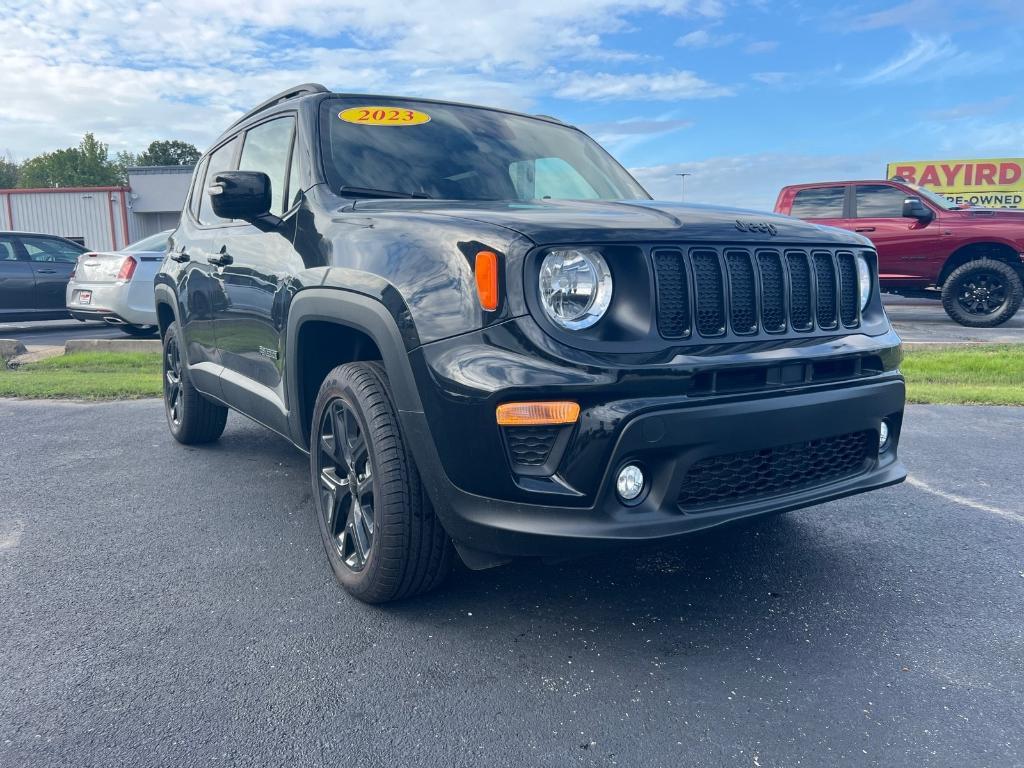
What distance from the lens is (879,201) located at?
11.8m

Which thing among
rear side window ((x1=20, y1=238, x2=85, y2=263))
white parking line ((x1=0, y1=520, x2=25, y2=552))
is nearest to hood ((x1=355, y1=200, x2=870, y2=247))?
white parking line ((x1=0, y1=520, x2=25, y2=552))

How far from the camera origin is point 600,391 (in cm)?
226

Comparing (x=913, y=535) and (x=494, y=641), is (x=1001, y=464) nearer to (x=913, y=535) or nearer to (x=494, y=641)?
(x=913, y=535)

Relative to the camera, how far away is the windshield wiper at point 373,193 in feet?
10.6

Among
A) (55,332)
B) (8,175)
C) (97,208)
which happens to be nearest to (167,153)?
(8,175)

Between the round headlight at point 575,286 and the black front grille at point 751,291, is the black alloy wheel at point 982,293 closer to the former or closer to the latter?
the black front grille at point 751,291

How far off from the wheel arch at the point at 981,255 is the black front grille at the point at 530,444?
422 inches

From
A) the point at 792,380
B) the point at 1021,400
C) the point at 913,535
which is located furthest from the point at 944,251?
the point at 792,380

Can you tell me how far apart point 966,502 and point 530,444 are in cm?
264

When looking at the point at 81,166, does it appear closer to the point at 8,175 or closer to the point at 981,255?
the point at 8,175

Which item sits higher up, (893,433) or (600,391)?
(600,391)

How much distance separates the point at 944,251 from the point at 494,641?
10.7m

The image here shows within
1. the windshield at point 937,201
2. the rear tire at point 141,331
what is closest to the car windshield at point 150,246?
the rear tire at point 141,331

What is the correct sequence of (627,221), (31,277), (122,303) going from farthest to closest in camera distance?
(31,277) < (122,303) < (627,221)
